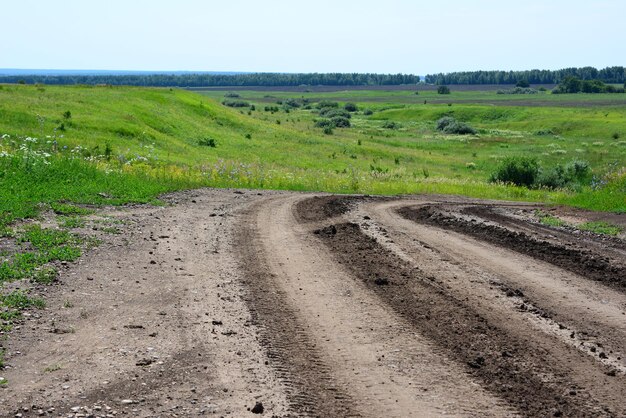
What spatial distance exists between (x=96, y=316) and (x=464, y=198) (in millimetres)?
19501

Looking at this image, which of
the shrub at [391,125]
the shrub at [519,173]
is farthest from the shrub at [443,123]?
the shrub at [519,173]

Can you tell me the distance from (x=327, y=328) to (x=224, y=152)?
3853 centimetres

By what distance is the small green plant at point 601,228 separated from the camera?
1834 cm

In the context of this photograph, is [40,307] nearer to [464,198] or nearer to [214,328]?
[214,328]

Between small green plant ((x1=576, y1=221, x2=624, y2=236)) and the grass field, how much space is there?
182 inches

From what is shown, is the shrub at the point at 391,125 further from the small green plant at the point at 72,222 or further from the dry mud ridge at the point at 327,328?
the small green plant at the point at 72,222

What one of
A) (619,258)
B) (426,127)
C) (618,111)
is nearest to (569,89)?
(618,111)

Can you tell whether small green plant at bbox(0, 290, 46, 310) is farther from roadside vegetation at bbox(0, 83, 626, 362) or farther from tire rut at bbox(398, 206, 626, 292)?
tire rut at bbox(398, 206, 626, 292)

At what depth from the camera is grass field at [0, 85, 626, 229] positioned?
22578 millimetres

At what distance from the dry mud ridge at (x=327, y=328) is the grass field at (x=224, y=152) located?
6131 mm

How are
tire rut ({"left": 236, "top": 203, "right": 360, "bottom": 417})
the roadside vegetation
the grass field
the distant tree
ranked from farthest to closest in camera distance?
the distant tree, the grass field, the roadside vegetation, tire rut ({"left": 236, "top": 203, "right": 360, "bottom": 417})

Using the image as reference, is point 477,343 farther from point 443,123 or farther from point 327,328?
point 443,123

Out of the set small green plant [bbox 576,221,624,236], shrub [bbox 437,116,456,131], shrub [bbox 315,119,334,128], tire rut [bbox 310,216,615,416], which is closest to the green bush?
small green plant [bbox 576,221,624,236]

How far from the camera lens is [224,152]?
47.5 m
